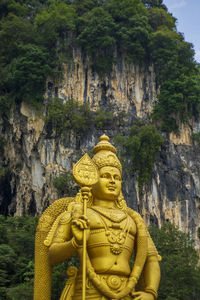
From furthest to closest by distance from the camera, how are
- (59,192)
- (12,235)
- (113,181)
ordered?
(59,192) → (12,235) → (113,181)

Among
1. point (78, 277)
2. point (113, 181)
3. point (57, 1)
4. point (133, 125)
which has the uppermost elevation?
point (57, 1)

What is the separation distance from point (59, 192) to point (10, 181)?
3.57 meters

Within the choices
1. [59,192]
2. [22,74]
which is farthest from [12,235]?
[22,74]

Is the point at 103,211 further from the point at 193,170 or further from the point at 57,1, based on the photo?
the point at 57,1

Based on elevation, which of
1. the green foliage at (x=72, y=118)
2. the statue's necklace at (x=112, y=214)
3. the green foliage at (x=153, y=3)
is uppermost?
the green foliage at (x=153, y=3)

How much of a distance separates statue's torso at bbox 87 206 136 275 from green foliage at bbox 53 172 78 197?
47.7 ft

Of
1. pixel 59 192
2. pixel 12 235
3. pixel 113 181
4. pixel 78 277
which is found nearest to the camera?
pixel 78 277

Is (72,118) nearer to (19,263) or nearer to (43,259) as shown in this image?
(19,263)

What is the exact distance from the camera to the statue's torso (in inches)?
211

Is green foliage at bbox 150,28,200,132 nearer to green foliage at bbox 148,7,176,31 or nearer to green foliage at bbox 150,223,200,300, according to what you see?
green foliage at bbox 148,7,176,31

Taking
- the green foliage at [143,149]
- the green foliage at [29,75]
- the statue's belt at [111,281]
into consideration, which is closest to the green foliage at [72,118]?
the green foliage at [29,75]

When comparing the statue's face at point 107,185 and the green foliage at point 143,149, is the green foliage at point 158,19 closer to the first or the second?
the green foliage at point 143,149

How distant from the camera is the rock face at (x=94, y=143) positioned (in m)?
21.1

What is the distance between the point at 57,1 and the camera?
91.4 ft
